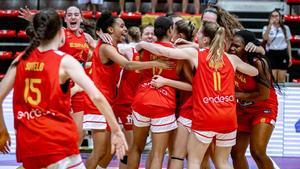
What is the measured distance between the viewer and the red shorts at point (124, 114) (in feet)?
25.9

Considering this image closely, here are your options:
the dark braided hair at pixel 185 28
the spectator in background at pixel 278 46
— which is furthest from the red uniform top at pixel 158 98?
the spectator in background at pixel 278 46

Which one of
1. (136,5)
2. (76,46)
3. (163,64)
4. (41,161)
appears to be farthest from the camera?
(136,5)

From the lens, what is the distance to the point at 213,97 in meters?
6.69

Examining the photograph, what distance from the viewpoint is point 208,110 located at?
6695 millimetres

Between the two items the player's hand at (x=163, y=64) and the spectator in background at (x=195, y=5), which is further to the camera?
the spectator in background at (x=195, y=5)

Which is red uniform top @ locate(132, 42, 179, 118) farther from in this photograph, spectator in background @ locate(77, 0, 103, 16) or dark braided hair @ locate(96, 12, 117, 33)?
spectator in background @ locate(77, 0, 103, 16)

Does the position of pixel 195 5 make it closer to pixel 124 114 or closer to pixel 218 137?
pixel 124 114

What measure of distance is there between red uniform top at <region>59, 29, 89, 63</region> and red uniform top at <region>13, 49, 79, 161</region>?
134 inches

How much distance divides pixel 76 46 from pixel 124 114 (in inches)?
45.1

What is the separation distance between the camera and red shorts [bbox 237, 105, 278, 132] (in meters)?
7.68

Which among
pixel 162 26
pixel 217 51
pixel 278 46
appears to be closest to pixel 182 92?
pixel 162 26

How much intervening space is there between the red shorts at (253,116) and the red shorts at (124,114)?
1.23 meters

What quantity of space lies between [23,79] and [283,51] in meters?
9.31

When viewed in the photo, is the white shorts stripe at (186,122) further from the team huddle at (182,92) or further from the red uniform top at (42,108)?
the red uniform top at (42,108)
